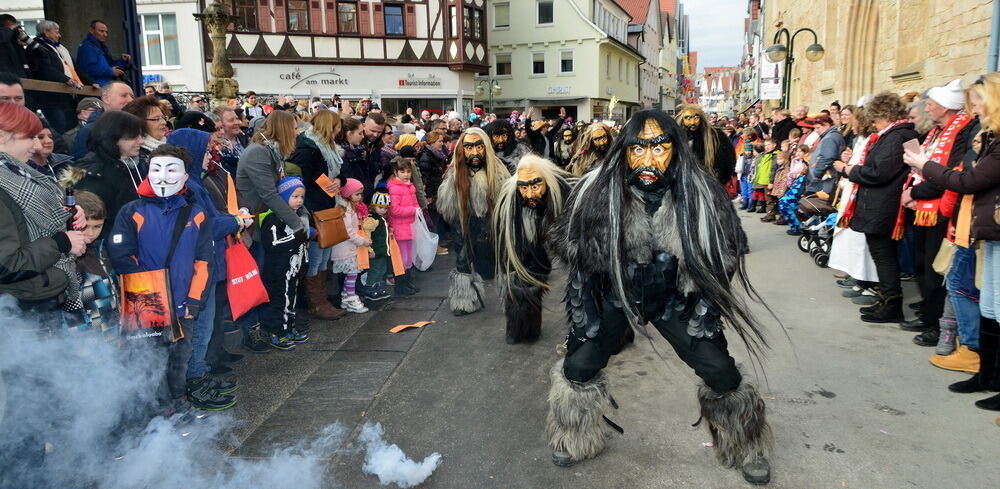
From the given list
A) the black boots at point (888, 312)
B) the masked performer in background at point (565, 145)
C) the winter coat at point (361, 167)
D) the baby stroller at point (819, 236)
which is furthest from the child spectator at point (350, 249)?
the baby stroller at point (819, 236)

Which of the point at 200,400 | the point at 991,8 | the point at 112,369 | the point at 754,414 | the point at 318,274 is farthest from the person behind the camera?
the point at 991,8

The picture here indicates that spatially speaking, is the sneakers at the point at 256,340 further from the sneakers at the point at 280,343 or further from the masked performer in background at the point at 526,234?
the masked performer in background at the point at 526,234

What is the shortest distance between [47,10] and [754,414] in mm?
8996

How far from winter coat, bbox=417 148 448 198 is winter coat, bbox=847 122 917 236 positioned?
5052mm

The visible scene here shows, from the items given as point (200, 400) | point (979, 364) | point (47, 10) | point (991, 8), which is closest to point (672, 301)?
point (979, 364)

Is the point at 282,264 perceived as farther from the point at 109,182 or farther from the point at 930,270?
the point at 930,270

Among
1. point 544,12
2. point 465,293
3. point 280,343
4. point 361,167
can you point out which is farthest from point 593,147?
point 544,12

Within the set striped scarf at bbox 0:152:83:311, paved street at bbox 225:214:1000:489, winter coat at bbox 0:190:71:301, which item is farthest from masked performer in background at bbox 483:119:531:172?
winter coat at bbox 0:190:71:301

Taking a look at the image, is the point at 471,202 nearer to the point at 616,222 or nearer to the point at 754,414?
the point at 616,222

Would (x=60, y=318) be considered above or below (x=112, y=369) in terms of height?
above

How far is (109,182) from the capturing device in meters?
3.79

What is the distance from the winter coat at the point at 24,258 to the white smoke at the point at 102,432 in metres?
0.11

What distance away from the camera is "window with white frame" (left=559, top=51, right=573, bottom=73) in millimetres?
Answer: 36406

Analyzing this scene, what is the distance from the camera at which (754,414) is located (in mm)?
2992
